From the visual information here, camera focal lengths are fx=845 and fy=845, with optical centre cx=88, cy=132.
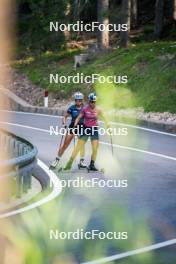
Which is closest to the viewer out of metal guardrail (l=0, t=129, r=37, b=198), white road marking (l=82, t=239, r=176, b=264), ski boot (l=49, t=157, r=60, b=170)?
white road marking (l=82, t=239, r=176, b=264)

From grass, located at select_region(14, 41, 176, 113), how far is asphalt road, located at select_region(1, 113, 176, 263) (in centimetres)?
595

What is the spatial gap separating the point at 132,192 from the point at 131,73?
64.0 ft

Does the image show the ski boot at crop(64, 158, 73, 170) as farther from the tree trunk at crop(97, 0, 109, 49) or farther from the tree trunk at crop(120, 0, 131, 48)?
the tree trunk at crop(97, 0, 109, 49)

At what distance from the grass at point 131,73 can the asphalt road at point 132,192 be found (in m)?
5.95

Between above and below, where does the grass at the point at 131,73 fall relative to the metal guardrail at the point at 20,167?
above

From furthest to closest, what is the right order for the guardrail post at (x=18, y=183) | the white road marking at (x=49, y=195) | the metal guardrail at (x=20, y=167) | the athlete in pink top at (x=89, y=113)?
1. the athlete in pink top at (x=89, y=113)
2. the guardrail post at (x=18, y=183)
3. the metal guardrail at (x=20, y=167)
4. the white road marking at (x=49, y=195)

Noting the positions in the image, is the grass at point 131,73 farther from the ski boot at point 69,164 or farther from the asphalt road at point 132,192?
the ski boot at point 69,164

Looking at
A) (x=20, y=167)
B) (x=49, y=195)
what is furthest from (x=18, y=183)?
(x=49, y=195)

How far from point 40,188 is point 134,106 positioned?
15529 mm

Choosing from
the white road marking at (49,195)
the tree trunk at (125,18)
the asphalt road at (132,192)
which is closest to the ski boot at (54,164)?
the white road marking at (49,195)

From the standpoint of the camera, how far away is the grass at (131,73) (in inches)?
1225

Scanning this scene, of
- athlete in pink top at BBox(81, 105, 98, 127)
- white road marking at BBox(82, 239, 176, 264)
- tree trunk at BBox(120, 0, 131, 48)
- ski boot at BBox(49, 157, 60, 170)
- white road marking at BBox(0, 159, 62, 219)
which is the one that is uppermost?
tree trunk at BBox(120, 0, 131, 48)

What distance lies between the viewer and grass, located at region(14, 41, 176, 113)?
31125 mm

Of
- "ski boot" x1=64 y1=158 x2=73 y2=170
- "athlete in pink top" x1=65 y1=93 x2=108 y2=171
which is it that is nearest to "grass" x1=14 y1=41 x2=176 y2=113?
"athlete in pink top" x1=65 y1=93 x2=108 y2=171
